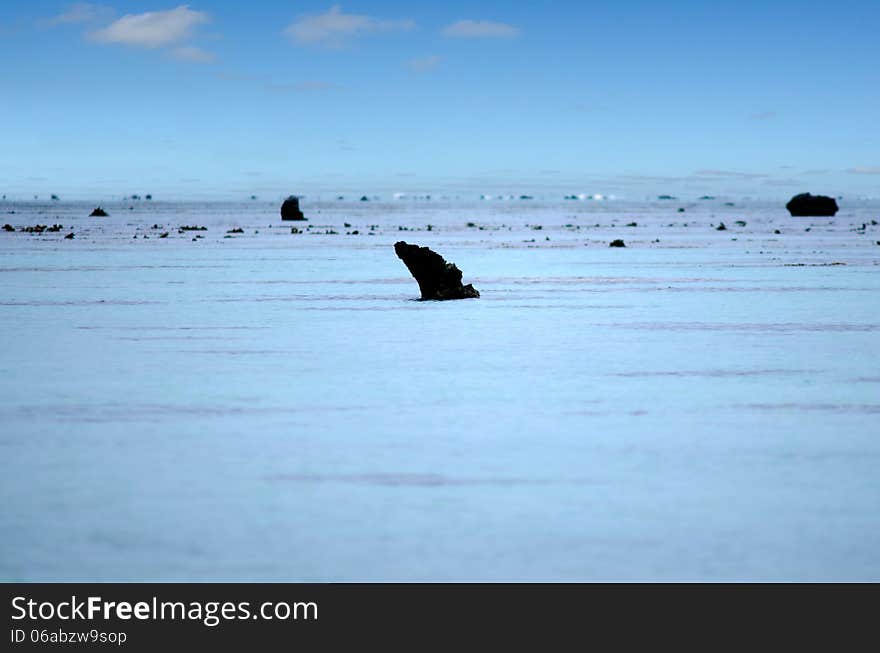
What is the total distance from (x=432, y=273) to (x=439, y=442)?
12.8 m

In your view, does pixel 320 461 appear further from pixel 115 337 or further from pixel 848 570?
pixel 115 337

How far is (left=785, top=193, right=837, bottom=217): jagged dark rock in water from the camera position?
12469cm

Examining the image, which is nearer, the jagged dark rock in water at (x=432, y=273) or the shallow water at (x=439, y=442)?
the shallow water at (x=439, y=442)

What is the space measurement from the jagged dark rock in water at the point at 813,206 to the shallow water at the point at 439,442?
364 feet

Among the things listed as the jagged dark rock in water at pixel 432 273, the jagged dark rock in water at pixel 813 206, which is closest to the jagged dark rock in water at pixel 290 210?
the jagged dark rock in water at pixel 813 206

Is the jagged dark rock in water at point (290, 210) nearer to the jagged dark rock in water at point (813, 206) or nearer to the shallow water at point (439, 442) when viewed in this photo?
the jagged dark rock in water at point (813, 206)

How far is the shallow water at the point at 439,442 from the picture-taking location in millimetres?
6074

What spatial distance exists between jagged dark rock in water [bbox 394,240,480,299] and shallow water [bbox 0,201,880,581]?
5.70 feet

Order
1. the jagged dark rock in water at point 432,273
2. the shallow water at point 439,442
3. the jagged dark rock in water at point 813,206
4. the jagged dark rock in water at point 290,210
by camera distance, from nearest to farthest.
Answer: the shallow water at point 439,442 → the jagged dark rock in water at point 432,273 → the jagged dark rock in water at point 290,210 → the jagged dark rock in water at point 813,206

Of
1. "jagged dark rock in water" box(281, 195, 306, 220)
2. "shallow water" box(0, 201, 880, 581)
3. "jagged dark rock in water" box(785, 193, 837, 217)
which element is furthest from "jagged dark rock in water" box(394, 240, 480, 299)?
"jagged dark rock in water" box(785, 193, 837, 217)

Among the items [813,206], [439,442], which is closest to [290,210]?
[813,206]

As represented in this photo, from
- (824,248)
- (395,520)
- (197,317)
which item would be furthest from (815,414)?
(824,248)
